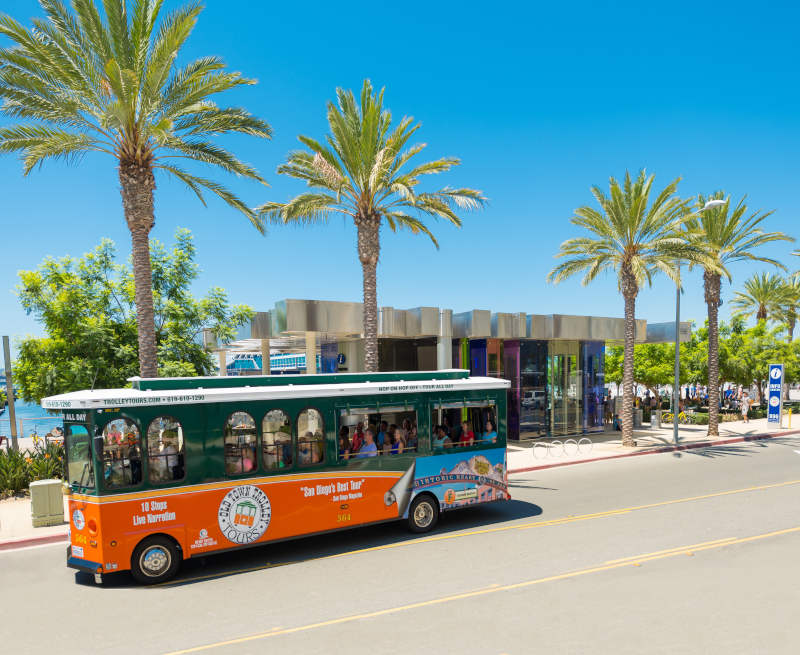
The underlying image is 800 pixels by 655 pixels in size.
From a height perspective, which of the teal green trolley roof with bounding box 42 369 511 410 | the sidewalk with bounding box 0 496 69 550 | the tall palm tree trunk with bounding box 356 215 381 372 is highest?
the tall palm tree trunk with bounding box 356 215 381 372

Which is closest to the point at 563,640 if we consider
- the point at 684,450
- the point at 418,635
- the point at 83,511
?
the point at 418,635

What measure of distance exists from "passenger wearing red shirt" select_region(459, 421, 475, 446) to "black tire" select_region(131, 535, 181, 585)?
18.4 ft

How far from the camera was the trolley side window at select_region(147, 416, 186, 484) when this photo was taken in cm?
871

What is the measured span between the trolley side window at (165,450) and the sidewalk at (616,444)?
11.9 meters

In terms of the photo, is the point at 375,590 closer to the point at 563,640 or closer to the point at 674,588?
the point at 563,640

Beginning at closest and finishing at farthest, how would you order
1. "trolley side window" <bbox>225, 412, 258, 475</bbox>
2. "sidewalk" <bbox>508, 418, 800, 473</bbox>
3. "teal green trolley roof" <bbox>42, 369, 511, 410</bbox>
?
"teal green trolley roof" <bbox>42, 369, 511, 410</bbox> → "trolley side window" <bbox>225, 412, 258, 475</bbox> → "sidewalk" <bbox>508, 418, 800, 473</bbox>

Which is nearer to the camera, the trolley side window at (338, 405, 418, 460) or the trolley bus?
the trolley bus

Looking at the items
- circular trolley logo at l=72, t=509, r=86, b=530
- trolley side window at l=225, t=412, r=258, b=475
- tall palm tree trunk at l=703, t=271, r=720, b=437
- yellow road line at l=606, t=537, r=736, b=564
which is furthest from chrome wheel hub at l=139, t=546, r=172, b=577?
tall palm tree trunk at l=703, t=271, r=720, b=437

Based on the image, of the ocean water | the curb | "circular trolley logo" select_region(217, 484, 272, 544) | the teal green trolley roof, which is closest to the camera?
the teal green trolley roof

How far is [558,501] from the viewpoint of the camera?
1399cm

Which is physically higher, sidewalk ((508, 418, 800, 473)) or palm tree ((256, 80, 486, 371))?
palm tree ((256, 80, 486, 371))

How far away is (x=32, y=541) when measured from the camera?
11.6 metres

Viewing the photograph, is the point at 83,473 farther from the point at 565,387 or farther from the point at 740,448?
the point at 740,448

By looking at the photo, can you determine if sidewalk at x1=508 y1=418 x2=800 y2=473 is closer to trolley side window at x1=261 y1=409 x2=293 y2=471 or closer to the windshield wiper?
trolley side window at x1=261 y1=409 x2=293 y2=471
